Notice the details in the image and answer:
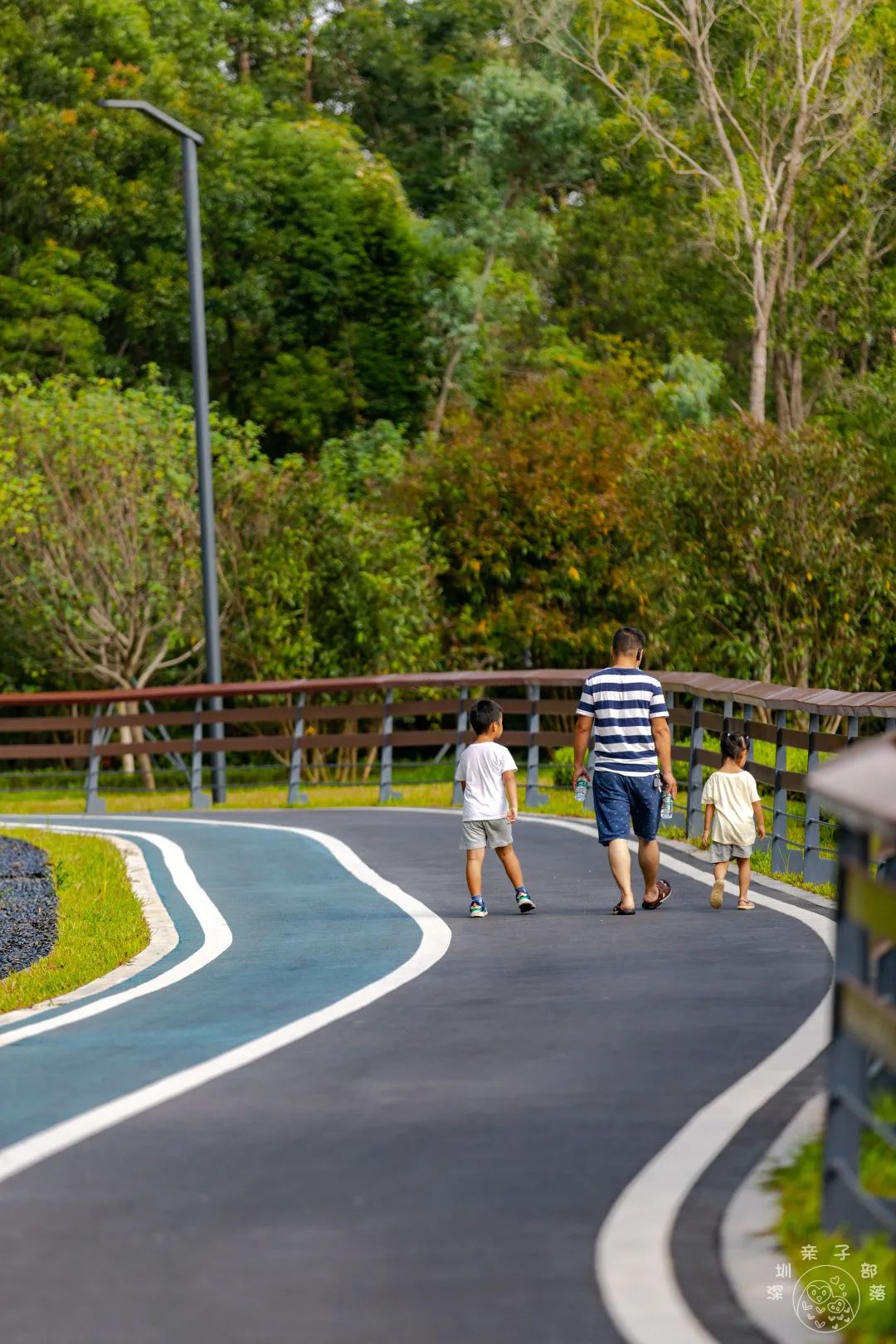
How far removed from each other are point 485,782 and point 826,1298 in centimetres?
804

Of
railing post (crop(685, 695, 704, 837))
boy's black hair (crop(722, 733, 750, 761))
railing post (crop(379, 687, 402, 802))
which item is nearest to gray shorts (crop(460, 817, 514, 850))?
boy's black hair (crop(722, 733, 750, 761))

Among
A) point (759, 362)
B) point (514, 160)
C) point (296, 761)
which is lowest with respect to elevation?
point (296, 761)

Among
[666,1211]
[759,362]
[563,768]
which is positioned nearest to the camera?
[666,1211]

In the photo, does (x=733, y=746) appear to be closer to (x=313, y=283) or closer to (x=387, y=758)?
(x=387, y=758)

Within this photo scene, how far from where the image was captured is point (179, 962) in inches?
453

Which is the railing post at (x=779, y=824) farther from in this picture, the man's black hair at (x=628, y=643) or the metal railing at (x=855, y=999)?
the metal railing at (x=855, y=999)

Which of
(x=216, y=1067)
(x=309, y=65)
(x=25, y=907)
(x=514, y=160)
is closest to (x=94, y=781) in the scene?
(x=25, y=907)

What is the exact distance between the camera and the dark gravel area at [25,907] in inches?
509

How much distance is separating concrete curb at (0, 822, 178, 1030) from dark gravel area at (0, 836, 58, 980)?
0.60m

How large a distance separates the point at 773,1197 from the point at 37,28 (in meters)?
42.4

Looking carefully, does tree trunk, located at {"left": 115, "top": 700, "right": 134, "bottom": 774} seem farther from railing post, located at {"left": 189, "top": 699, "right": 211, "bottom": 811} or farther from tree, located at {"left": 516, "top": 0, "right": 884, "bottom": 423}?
tree, located at {"left": 516, "top": 0, "right": 884, "bottom": 423}

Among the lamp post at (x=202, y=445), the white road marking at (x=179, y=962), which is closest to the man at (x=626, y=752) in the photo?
the white road marking at (x=179, y=962)

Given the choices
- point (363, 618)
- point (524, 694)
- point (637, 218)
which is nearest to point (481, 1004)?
point (363, 618)

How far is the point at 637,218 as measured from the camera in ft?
172
